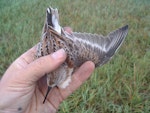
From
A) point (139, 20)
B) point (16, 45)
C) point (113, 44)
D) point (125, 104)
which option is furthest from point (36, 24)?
point (113, 44)

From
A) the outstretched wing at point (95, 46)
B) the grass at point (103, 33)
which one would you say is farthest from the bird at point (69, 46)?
the grass at point (103, 33)

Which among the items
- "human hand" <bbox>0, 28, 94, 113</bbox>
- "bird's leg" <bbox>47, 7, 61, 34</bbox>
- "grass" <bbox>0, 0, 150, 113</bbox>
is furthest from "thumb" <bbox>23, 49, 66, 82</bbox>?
"grass" <bbox>0, 0, 150, 113</bbox>

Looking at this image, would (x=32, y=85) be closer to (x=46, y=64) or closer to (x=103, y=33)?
(x=46, y=64)

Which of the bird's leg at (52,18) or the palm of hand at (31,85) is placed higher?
the bird's leg at (52,18)

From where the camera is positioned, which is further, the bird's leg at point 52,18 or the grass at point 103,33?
the grass at point 103,33

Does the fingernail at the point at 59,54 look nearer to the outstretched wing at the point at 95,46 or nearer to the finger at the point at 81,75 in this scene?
the outstretched wing at the point at 95,46
